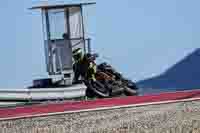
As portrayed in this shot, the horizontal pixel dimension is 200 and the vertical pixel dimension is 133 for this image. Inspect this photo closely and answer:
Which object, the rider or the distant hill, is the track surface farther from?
the distant hill

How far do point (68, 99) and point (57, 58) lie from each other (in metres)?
1.78

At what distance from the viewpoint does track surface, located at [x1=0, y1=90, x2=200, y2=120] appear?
1556cm

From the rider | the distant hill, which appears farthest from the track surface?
the distant hill

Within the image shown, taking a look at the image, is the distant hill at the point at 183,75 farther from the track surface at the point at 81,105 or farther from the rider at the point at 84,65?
→ the track surface at the point at 81,105

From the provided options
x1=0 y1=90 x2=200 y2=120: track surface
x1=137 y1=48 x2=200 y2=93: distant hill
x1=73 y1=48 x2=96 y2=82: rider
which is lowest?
x1=137 y1=48 x2=200 y2=93: distant hill

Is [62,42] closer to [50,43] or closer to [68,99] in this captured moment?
[50,43]

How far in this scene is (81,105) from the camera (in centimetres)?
1608

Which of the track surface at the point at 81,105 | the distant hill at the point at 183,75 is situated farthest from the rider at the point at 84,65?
the distant hill at the point at 183,75

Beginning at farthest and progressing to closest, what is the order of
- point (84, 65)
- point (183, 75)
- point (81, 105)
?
point (183, 75), point (84, 65), point (81, 105)

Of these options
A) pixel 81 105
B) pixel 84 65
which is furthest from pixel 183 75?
pixel 81 105

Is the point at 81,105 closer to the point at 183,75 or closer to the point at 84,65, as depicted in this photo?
the point at 84,65

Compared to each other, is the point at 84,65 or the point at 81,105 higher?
the point at 84,65

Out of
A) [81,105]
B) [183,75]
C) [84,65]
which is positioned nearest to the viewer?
[81,105]

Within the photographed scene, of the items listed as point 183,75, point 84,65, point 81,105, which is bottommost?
point 183,75
